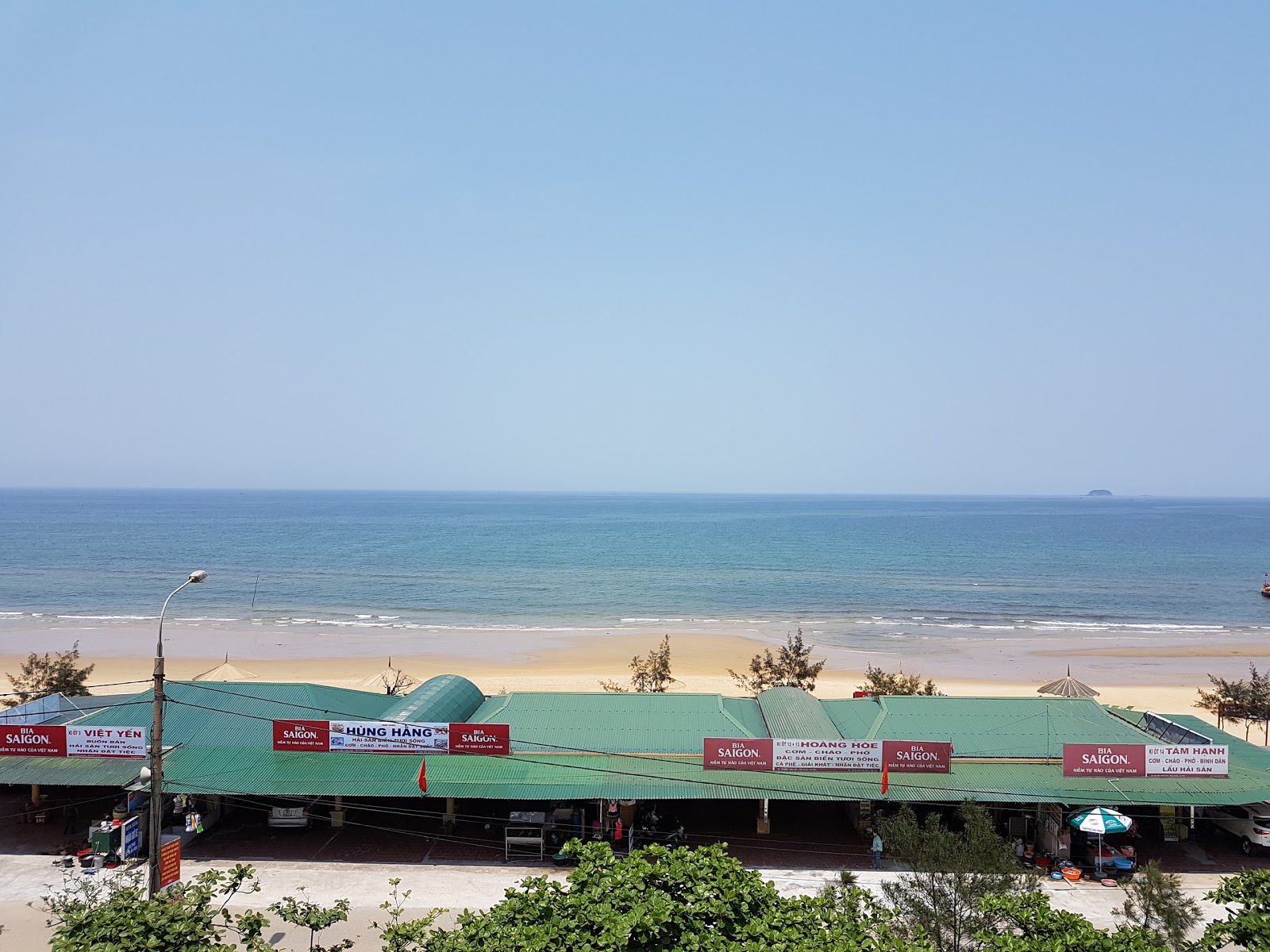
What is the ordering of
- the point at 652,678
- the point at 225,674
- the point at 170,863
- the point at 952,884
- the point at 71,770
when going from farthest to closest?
the point at 652,678
the point at 225,674
the point at 71,770
the point at 170,863
the point at 952,884

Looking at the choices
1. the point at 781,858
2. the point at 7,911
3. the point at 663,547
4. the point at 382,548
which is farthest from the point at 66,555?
the point at 781,858

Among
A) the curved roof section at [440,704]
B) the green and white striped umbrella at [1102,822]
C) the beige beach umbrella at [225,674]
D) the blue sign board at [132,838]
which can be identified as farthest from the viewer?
the beige beach umbrella at [225,674]

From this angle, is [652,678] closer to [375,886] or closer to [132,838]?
[375,886]

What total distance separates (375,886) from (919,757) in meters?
13.5

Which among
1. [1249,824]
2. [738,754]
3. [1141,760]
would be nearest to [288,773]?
[738,754]

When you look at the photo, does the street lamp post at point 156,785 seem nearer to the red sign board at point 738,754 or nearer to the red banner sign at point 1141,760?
the red sign board at point 738,754

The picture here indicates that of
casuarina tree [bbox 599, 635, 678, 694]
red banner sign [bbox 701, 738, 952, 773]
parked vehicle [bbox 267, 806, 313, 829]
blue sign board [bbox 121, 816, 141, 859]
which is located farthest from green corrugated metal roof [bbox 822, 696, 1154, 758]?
blue sign board [bbox 121, 816, 141, 859]

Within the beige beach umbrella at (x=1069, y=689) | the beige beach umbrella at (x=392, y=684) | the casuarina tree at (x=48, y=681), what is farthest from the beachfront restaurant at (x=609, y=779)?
the beige beach umbrella at (x=392, y=684)

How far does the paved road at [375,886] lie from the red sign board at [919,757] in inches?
104

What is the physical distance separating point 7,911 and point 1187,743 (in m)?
29.2

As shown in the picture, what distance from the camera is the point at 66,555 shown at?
100688 mm

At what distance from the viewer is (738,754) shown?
20.6 meters

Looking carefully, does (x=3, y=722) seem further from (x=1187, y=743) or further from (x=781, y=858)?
(x=1187, y=743)

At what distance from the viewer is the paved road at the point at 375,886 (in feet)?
55.6
